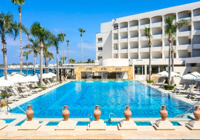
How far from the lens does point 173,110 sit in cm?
1186

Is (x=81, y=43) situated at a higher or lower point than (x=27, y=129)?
higher

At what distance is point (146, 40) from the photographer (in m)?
42.8

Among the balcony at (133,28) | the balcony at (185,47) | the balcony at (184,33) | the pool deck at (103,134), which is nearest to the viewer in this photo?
the pool deck at (103,134)

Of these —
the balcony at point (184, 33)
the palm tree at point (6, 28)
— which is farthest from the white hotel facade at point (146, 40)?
the palm tree at point (6, 28)

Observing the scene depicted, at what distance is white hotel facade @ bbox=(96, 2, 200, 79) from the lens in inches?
1435

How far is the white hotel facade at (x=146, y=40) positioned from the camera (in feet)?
120

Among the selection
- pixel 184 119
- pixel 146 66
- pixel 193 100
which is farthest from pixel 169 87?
pixel 146 66

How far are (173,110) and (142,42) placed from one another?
33674 millimetres

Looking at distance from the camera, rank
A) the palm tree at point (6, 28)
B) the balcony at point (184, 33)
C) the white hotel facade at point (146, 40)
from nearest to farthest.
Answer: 1. the palm tree at point (6, 28)
2. the white hotel facade at point (146, 40)
3. the balcony at point (184, 33)

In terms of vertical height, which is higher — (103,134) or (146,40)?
(146,40)

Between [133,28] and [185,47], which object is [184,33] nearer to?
[185,47]

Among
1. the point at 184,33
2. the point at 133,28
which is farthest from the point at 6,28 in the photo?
the point at 184,33

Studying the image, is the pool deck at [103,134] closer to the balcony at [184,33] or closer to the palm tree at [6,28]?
the palm tree at [6,28]

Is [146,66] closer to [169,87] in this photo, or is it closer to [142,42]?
[142,42]
